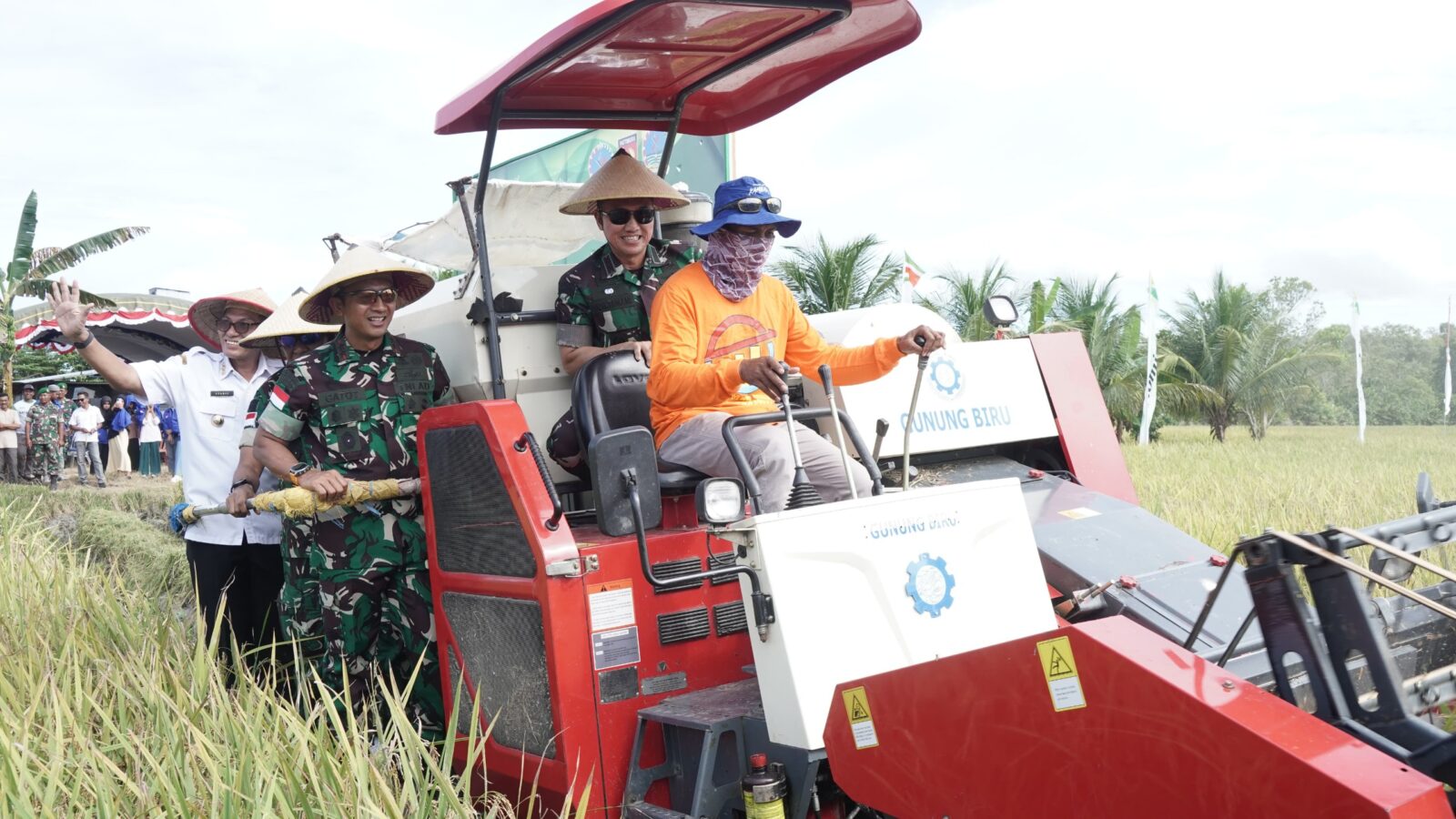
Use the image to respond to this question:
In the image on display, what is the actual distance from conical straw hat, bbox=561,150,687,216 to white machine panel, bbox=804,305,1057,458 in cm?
94

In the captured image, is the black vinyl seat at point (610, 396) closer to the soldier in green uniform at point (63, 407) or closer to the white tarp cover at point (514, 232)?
the white tarp cover at point (514, 232)

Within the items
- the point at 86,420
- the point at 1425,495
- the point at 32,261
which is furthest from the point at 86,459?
the point at 1425,495

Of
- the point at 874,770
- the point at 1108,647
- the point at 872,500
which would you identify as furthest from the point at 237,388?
the point at 1108,647

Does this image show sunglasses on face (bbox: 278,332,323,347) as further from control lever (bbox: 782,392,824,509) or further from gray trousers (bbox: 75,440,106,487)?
gray trousers (bbox: 75,440,106,487)

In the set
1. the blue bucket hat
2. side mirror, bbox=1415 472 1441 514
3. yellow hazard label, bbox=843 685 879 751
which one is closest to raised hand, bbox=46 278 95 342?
the blue bucket hat

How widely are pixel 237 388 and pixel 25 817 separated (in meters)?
2.74

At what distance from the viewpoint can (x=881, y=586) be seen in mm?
3137

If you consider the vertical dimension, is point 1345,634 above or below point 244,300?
below

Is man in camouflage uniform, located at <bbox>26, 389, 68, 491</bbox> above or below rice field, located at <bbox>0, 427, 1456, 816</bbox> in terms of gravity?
above

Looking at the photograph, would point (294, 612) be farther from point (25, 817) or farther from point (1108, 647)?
point (1108, 647)

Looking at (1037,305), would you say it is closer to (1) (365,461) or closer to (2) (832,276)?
(2) (832,276)

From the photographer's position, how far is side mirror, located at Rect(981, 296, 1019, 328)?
4957 millimetres

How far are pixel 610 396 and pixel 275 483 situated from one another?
1.79 metres

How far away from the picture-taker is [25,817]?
2.87 m
